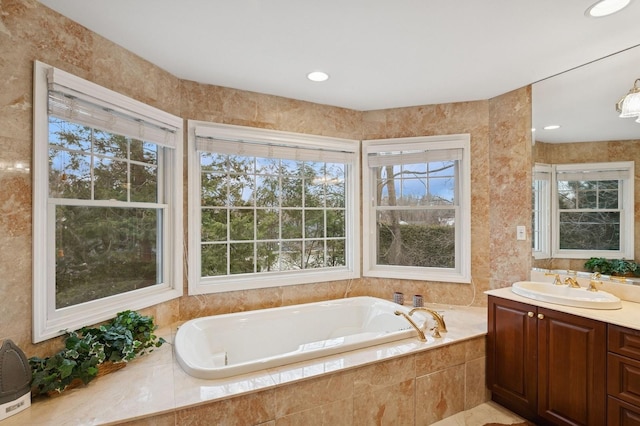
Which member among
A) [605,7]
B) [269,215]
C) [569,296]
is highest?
[605,7]

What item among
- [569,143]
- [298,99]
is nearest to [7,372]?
[298,99]

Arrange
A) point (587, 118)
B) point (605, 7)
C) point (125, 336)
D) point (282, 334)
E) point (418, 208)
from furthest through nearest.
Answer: point (418, 208) → point (282, 334) → point (587, 118) → point (125, 336) → point (605, 7)

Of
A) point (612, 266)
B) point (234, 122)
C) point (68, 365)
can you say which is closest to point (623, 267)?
point (612, 266)

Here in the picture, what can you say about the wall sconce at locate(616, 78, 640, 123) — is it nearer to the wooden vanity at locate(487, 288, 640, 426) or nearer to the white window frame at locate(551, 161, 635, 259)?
the white window frame at locate(551, 161, 635, 259)

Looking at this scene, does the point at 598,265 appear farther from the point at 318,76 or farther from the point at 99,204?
the point at 99,204

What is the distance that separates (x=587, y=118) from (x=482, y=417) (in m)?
2.20

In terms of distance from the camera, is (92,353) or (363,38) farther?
(363,38)

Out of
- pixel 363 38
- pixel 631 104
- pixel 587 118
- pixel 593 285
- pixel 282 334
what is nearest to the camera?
pixel 363 38

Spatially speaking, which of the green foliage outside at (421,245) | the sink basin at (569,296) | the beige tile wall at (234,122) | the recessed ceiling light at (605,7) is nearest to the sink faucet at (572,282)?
the sink basin at (569,296)

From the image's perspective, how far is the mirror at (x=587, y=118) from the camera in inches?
80.2

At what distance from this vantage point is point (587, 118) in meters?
2.24

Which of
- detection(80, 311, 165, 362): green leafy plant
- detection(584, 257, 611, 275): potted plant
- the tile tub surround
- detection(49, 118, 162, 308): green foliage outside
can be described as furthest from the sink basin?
detection(49, 118, 162, 308): green foliage outside

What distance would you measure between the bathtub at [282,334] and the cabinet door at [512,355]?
1.70 ft

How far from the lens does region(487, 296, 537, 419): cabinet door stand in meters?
2.03
